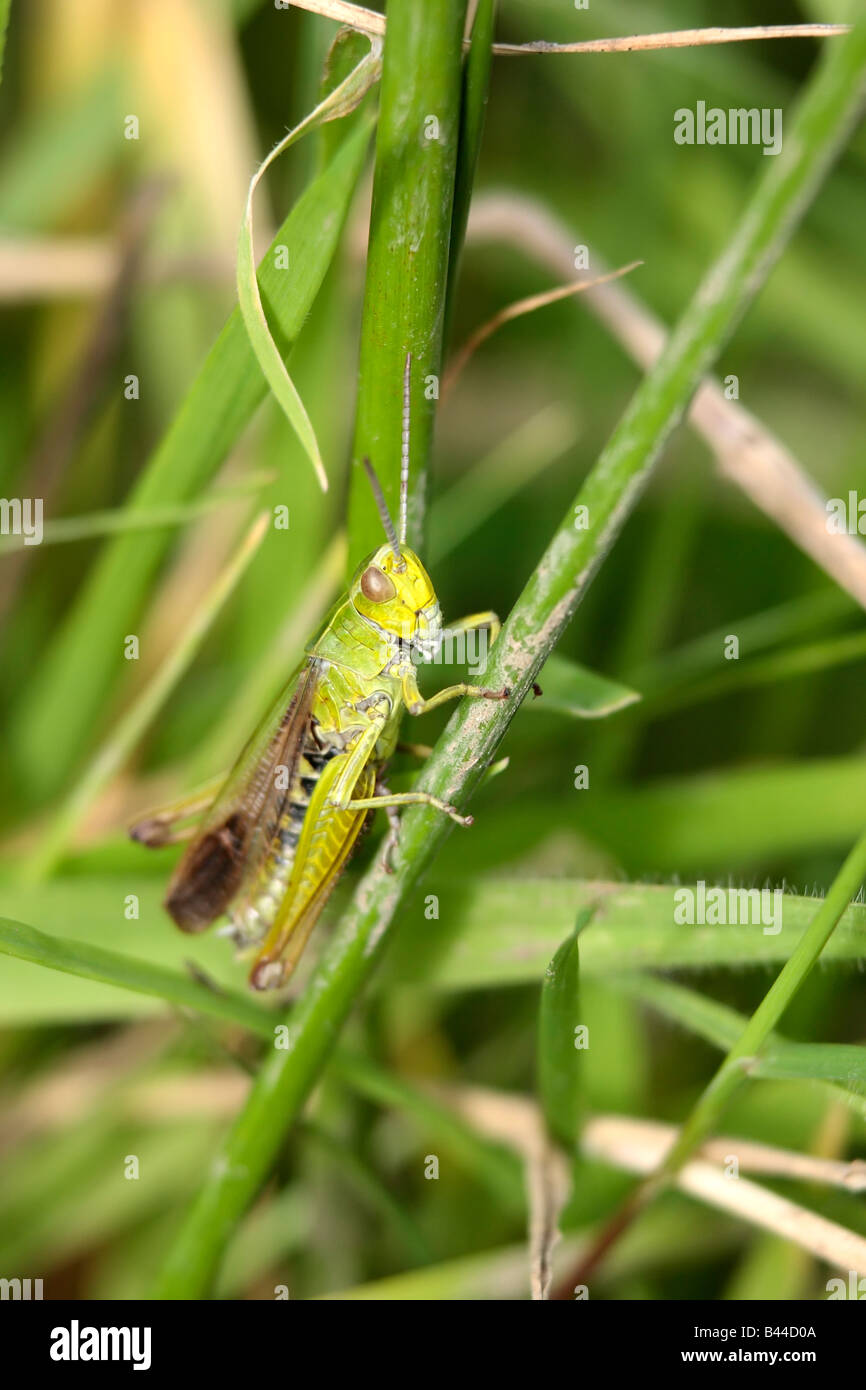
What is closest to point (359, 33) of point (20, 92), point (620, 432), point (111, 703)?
point (620, 432)

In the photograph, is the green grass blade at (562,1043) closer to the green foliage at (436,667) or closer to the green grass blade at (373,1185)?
the green foliage at (436,667)

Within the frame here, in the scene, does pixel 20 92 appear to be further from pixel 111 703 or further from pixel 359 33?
pixel 359 33

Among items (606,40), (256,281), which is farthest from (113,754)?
(606,40)

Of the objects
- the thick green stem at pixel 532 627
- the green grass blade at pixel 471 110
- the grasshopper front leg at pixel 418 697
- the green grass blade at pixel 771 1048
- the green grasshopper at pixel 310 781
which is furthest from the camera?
the green grasshopper at pixel 310 781

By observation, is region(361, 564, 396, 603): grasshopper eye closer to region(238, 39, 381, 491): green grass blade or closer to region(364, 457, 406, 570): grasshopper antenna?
region(364, 457, 406, 570): grasshopper antenna

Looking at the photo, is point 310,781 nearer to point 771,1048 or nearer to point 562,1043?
point 562,1043

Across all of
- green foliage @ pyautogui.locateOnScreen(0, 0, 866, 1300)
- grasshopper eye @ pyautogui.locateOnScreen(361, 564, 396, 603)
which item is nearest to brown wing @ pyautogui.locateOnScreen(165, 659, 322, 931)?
green foliage @ pyautogui.locateOnScreen(0, 0, 866, 1300)

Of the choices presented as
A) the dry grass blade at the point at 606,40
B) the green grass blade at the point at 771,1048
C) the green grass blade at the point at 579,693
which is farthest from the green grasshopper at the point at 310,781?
the dry grass blade at the point at 606,40
